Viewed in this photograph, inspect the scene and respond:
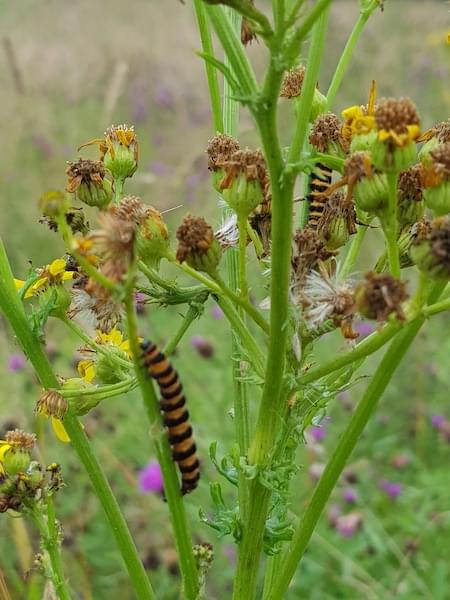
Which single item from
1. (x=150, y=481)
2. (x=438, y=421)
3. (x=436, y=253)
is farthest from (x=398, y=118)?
(x=438, y=421)

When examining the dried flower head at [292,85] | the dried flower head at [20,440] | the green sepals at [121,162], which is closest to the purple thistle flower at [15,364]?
the dried flower head at [20,440]

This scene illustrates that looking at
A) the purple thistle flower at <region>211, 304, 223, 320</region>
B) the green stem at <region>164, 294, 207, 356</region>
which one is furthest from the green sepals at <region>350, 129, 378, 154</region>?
the purple thistle flower at <region>211, 304, 223, 320</region>

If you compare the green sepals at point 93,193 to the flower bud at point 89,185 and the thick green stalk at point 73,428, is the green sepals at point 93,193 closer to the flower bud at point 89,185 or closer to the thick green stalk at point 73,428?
the flower bud at point 89,185

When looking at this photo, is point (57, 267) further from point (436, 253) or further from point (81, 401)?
point (436, 253)

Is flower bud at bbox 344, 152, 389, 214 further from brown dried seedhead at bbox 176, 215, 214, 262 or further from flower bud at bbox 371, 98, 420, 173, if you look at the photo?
brown dried seedhead at bbox 176, 215, 214, 262

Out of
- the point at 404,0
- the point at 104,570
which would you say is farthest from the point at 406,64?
the point at 104,570

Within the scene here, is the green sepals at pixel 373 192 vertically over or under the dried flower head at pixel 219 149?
under

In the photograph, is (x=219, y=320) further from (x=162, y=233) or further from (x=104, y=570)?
(x=162, y=233)
